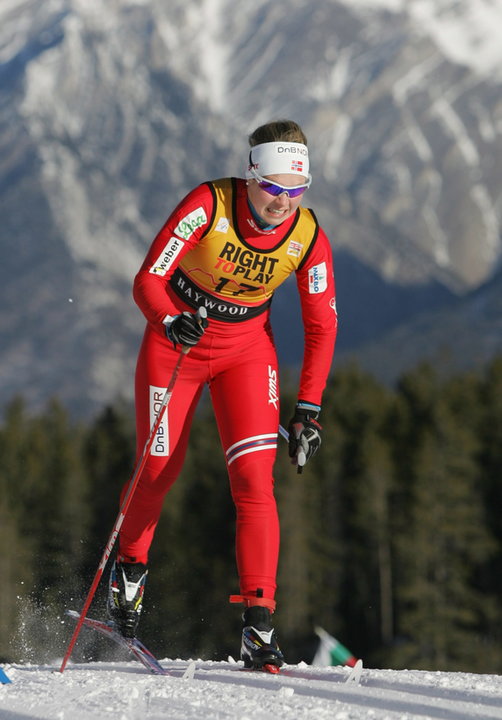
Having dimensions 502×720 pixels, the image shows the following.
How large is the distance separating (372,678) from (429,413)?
43486mm

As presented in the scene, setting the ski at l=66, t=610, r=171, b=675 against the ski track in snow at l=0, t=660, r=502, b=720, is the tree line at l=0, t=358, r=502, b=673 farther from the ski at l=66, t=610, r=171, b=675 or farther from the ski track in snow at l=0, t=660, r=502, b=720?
the ski track in snow at l=0, t=660, r=502, b=720

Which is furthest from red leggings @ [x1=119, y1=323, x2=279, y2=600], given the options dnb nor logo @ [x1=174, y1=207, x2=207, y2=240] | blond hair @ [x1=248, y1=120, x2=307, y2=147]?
blond hair @ [x1=248, y1=120, x2=307, y2=147]

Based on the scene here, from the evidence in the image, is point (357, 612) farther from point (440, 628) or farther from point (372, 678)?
point (372, 678)

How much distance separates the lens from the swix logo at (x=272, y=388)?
6621 millimetres

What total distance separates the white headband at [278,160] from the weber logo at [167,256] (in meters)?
0.54

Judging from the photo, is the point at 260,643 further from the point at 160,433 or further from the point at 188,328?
the point at 188,328

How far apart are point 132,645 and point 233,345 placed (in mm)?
1831

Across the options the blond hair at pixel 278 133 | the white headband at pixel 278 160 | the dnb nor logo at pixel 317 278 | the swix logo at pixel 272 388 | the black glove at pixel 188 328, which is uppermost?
the blond hair at pixel 278 133

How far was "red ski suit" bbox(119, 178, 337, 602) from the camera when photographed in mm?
6207

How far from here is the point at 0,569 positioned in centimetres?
4453

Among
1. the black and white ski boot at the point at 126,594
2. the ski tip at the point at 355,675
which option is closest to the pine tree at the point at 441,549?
the black and white ski boot at the point at 126,594

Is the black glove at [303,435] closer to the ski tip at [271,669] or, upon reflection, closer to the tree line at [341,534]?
the ski tip at [271,669]

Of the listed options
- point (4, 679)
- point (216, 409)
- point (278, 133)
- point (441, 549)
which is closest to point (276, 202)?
point (278, 133)

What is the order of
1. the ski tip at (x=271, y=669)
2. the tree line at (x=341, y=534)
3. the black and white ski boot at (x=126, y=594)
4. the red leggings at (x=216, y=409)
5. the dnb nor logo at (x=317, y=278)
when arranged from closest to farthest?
1. the ski tip at (x=271, y=669)
2. the red leggings at (x=216, y=409)
3. the dnb nor logo at (x=317, y=278)
4. the black and white ski boot at (x=126, y=594)
5. the tree line at (x=341, y=534)
